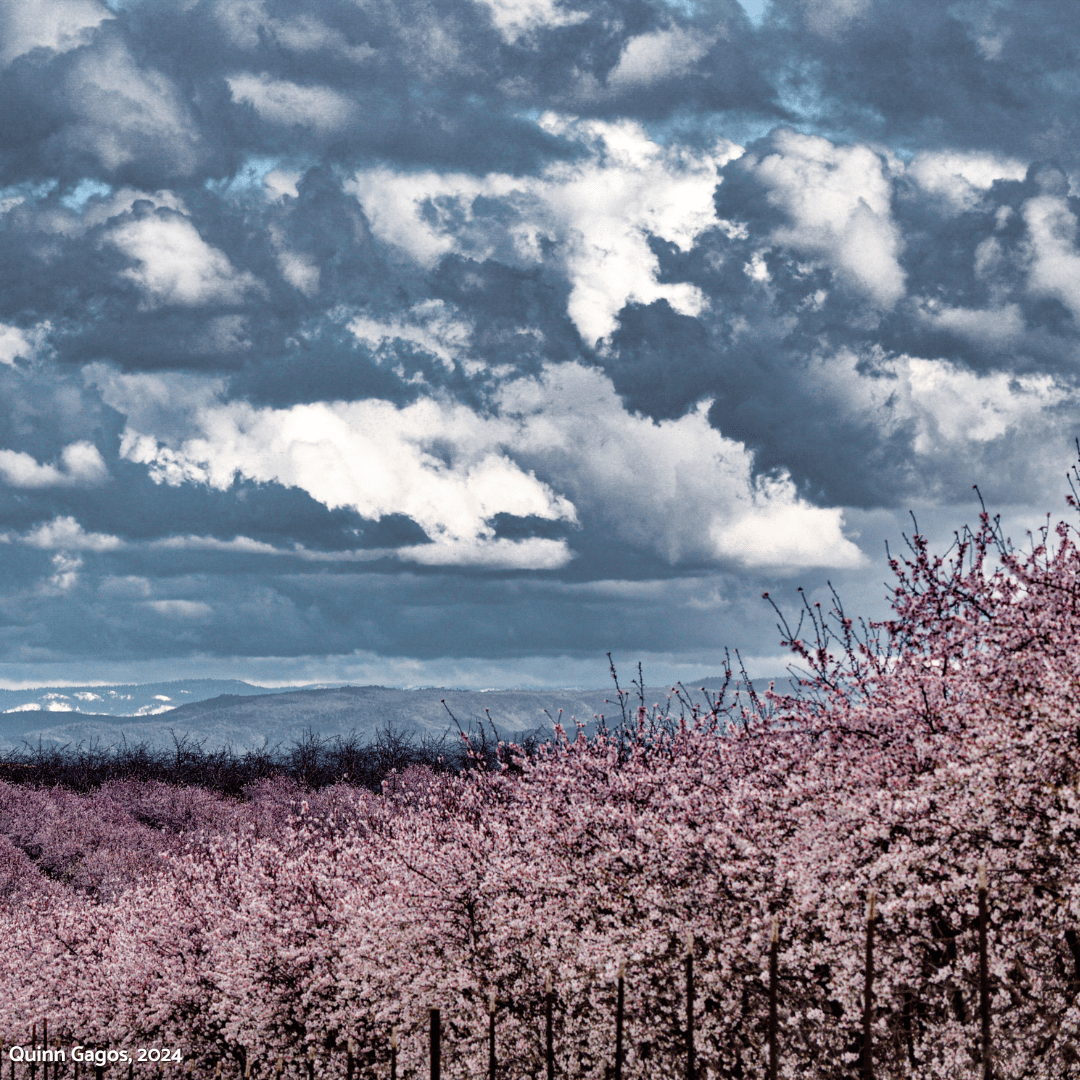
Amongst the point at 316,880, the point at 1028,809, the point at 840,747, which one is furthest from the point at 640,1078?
the point at 316,880

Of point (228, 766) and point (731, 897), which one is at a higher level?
point (731, 897)

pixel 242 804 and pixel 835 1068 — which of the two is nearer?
pixel 835 1068

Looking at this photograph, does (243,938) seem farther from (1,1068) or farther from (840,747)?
(840,747)

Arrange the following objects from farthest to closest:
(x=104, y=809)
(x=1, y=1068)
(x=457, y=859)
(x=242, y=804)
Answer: (x=242, y=804), (x=104, y=809), (x=1, y=1068), (x=457, y=859)

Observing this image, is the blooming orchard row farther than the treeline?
No

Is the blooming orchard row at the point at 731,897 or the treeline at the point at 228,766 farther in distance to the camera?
the treeline at the point at 228,766

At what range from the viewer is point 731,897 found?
11.3 meters

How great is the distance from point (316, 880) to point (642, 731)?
5.39 metres

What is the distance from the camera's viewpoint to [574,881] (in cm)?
1330

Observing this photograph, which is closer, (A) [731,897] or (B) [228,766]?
(A) [731,897]

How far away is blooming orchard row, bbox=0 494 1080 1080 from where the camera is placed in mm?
9281

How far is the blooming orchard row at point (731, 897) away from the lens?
30.5 feet

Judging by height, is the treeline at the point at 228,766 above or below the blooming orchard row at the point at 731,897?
below

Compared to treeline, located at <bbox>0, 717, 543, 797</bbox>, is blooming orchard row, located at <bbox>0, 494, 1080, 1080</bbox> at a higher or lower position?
higher
